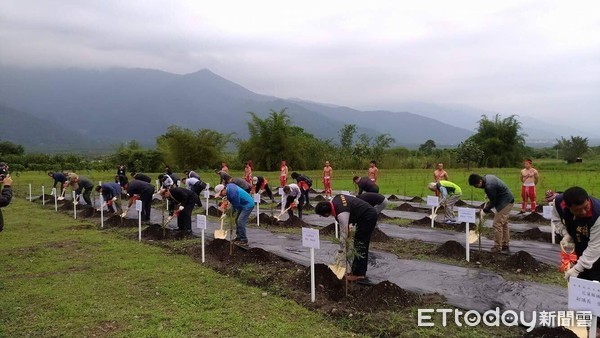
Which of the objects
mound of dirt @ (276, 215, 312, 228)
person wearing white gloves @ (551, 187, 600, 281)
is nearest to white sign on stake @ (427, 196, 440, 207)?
mound of dirt @ (276, 215, 312, 228)

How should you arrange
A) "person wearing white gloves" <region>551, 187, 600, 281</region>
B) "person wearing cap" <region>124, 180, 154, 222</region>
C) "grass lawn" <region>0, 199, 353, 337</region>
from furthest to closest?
"person wearing cap" <region>124, 180, 154, 222</region> → "grass lawn" <region>0, 199, 353, 337</region> → "person wearing white gloves" <region>551, 187, 600, 281</region>

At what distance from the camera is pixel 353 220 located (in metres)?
6.30

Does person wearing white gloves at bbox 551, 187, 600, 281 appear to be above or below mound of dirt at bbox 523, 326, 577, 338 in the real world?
above

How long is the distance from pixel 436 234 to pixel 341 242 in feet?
17.4

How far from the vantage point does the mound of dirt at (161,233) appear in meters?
10.6

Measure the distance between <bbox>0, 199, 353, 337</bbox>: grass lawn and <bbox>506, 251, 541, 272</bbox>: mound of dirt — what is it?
371 cm

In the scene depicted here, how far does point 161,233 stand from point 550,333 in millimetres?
8655

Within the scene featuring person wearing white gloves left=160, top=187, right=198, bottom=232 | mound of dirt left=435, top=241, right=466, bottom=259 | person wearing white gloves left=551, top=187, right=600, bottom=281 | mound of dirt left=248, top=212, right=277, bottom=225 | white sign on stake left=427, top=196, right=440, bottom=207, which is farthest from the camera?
mound of dirt left=248, top=212, right=277, bottom=225

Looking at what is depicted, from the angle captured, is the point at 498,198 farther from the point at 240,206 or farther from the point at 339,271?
the point at 240,206

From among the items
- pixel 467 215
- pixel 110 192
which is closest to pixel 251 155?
pixel 110 192

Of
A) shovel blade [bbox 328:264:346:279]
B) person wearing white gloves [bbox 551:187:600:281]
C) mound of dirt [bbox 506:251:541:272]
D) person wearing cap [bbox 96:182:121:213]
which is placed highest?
person wearing white gloves [bbox 551:187:600:281]

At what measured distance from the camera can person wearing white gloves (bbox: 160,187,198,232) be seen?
33.8 ft

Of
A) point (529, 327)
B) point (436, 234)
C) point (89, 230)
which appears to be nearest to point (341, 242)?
point (529, 327)

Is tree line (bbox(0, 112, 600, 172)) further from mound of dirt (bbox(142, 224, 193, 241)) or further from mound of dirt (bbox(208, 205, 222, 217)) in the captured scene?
mound of dirt (bbox(142, 224, 193, 241))
